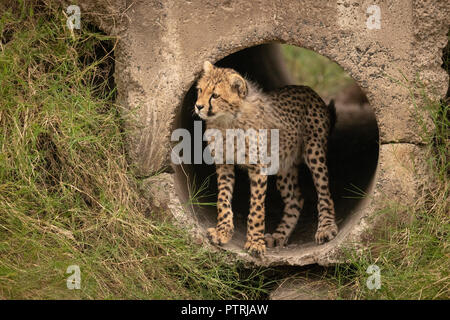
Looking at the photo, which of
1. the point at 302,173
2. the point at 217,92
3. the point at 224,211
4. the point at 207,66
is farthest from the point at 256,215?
the point at 302,173

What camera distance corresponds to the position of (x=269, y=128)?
18.5 ft

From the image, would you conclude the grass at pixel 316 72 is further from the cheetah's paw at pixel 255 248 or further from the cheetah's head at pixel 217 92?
the cheetah's paw at pixel 255 248

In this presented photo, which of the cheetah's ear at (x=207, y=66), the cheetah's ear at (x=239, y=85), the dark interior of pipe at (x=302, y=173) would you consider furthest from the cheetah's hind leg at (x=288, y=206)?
the cheetah's ear at (x=207, y=66)

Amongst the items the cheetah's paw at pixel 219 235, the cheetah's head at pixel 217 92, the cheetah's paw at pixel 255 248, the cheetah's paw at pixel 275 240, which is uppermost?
the cheetah's head at pixel 217 92

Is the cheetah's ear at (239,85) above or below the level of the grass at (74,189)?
above

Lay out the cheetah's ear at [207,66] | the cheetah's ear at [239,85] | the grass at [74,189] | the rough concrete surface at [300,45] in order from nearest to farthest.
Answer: the grass at [74,189] < the rough concrete surface at [300,45] < the cheetah's ear at [207,66] < the cheetah's ear at [239,85]

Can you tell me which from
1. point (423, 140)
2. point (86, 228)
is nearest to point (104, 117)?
point (86, 228)

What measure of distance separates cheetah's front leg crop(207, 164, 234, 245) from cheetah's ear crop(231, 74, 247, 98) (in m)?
0.62

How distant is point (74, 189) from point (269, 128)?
5.55 ft

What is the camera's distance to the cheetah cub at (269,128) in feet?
17.1

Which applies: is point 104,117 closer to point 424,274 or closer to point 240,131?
point 240,131

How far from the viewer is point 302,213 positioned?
6.55 m

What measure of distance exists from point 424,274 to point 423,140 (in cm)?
104

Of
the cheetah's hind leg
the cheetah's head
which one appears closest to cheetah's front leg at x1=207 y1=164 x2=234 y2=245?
the cheetah's head
